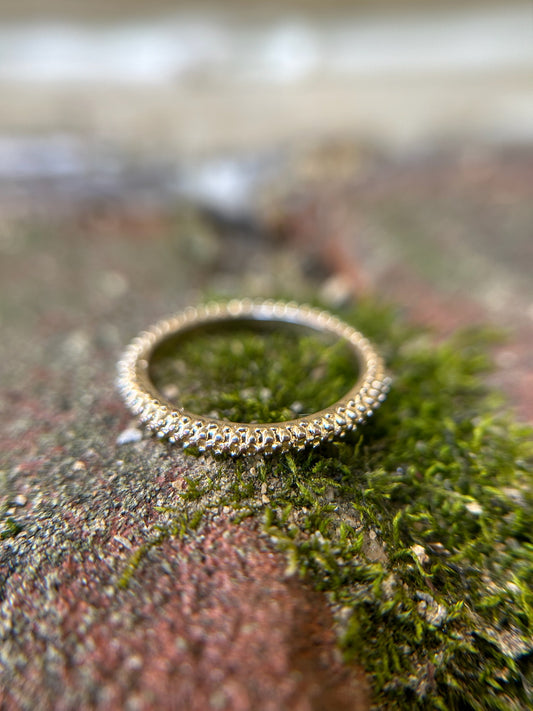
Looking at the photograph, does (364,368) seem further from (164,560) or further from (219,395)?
(164,560)

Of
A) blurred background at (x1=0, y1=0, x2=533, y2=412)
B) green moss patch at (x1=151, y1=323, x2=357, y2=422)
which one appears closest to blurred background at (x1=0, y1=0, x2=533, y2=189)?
blurred background at (x1=0, y1=0, x2=533, y2=412)

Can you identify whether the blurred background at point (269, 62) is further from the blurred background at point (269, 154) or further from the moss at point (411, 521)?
the moss at point (411, 521)

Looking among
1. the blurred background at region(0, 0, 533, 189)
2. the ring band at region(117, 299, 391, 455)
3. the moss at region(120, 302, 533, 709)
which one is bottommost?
the moss at region(120, 302, 533, 709)

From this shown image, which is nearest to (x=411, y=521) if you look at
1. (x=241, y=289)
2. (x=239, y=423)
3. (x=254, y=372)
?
(x=239, y=423)

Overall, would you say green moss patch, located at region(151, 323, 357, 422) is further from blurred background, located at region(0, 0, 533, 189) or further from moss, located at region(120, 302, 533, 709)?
blurred background, located at region(0, 0, 533, 189)

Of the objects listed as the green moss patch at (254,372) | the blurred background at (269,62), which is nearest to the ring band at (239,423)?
the green moss patch at (254,372)

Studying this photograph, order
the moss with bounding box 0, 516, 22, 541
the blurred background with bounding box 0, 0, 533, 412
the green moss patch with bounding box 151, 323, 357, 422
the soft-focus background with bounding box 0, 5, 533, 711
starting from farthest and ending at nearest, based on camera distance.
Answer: the blurred background with bounding box 0, 0, 533, 412 < the green moss patch with bounding box 151, 323, 357, 422 < the moss with bounding box 0, 516, 22, 541 < the soft-focus background with bounding box 0, 5, 533, 711

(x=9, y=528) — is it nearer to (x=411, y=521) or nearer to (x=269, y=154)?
(x=411, y=521)
